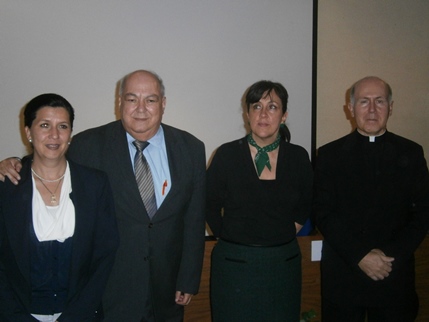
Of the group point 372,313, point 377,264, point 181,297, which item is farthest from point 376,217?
point 181,297

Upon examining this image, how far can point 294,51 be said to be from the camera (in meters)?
3.12

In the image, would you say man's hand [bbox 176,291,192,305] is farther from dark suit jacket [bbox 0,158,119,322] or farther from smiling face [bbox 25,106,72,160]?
smiling face [bbox 25,106,72,160]

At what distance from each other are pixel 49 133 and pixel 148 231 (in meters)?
0.63

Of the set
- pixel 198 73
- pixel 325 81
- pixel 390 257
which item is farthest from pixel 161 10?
pixel 390 257

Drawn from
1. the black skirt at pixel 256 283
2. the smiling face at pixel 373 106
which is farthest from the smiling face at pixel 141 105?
the smiling face at pixel 373 106

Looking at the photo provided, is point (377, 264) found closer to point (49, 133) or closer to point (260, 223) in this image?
point (260, 223)

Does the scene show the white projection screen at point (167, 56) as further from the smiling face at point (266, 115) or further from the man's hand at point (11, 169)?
the man's hand at point (11, 169)

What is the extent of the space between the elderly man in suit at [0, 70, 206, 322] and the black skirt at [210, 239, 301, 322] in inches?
7.0

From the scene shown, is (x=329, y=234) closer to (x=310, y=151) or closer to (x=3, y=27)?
(x=310, y=151)

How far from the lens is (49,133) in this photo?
168 centimetres

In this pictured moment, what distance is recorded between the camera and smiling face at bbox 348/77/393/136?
211 cm

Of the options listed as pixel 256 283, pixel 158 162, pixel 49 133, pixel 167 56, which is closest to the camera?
pixel 49 133

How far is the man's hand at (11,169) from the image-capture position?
1.67 metres

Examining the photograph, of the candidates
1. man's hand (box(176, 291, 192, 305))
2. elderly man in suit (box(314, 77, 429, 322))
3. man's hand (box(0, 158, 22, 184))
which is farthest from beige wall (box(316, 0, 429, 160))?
man's hand (box(0, 158, 22, 184))
